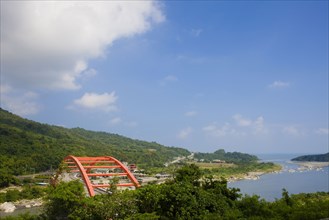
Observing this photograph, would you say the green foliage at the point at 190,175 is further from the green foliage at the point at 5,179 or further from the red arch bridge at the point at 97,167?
the green foliage at the point at 5,179

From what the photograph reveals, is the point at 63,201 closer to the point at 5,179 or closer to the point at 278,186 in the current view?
the point at 5,179

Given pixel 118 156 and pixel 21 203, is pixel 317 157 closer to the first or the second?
pixel 118 156

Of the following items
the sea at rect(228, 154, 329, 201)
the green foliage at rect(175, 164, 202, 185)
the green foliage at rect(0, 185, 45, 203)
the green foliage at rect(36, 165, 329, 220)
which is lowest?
the sea at rect(228, 154, 329, 201)

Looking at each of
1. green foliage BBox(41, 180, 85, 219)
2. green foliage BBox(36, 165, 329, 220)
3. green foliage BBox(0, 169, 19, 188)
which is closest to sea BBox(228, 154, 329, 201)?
green foliage BBox(36, 165, 329, 220)

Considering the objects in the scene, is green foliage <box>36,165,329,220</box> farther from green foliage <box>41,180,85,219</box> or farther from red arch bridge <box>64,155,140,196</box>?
red arch bridge <box>64,155,140,196</box>

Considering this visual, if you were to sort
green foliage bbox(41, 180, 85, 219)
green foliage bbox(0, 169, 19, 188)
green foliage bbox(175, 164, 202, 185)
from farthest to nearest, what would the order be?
1. green foliage bbox(0, 169, 19, 188)
2. green foliage bbox(175, 164, 202, 185)
3. green foliage bbox(41, 180, 85, 219)

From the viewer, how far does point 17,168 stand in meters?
58.2

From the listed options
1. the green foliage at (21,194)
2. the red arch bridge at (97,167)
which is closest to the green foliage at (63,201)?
the red arch bridge at (97,167)

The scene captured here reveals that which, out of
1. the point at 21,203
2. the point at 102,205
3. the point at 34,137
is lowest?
the point at 21,203

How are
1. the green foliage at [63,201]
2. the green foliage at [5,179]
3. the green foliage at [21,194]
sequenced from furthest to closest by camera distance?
the green foliage at [5,179], the green foliage at [21,194], the green foliage at [63,201]

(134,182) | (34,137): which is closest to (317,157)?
(34,137)

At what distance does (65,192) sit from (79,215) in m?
1.55

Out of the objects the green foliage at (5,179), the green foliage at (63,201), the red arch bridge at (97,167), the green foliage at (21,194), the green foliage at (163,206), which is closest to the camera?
the green foliage at (163,206)

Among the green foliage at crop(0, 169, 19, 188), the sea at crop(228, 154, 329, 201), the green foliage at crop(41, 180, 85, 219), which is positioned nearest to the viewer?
the green foliage at crop(41, 180, 85, 219)
